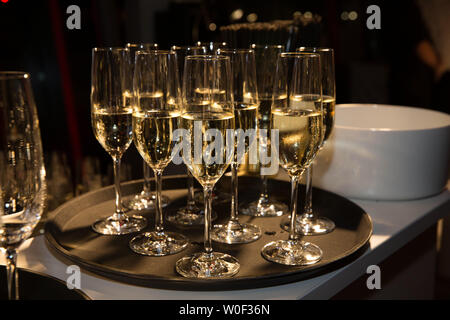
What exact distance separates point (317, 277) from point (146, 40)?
383 centimetres

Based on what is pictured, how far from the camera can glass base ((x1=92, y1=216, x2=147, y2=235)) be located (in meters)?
1.04

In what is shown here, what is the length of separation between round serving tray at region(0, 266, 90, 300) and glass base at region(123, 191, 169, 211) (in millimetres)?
451

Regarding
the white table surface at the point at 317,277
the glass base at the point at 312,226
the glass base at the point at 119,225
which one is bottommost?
the white table surface at the point at 317,277

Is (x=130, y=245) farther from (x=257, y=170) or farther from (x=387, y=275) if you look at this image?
(x=387, y=275)

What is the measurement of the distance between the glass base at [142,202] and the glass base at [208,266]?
34cm

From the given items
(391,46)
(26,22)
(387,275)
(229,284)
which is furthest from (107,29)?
(229,284)

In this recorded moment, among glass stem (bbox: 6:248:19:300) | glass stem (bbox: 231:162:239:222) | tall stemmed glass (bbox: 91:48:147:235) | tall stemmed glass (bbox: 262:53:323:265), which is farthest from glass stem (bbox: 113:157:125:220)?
glass stem (bbox: 6:248:19:300)

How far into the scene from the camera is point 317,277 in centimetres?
86

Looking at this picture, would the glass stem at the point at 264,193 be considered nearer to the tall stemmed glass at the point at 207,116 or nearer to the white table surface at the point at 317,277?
the white table surface at the point at 317,277

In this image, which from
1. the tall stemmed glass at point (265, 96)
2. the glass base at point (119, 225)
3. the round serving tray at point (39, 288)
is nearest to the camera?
Result: the round serving tray at point (39, 288)

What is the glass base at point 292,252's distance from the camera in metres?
0.90

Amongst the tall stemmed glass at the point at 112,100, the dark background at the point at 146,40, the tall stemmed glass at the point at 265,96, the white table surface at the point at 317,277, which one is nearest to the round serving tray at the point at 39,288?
the white table surface at the point at 317,277

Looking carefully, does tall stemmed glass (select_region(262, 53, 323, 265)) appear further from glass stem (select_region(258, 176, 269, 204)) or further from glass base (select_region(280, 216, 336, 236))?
glass stem (select_region(258, 176, 269, 204))
